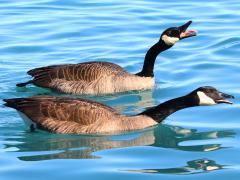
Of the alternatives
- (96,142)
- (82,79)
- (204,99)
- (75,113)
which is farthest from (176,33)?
(96,142)

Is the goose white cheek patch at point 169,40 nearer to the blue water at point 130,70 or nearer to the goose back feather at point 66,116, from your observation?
the blue water at point 130,70

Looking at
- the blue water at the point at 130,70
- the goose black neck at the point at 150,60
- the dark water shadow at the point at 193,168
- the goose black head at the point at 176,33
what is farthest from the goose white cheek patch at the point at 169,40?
the dark water shadow at the point at 193,168

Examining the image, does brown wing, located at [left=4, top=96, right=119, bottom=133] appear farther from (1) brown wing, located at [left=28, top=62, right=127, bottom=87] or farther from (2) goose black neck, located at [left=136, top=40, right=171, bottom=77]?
(2) goose black neck, located at [left=136, top=40, right=171, bottom=77]

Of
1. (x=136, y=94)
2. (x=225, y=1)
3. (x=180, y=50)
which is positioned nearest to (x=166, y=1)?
(x=225, y=1)

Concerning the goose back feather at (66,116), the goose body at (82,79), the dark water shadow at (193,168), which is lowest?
the dark water shadow at (193,168)

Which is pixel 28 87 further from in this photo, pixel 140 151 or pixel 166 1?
pixel 166 1

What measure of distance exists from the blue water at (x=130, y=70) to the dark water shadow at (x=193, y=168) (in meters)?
0.01

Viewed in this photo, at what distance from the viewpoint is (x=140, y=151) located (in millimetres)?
11867

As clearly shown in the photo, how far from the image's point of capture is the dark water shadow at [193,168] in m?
10.8

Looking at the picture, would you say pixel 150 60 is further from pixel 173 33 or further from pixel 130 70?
pixel 130 70

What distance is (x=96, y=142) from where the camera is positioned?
1244 cm

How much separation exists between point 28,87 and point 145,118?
13.8ft

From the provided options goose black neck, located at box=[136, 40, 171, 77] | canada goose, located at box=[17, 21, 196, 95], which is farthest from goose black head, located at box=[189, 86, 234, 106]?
goose black neck, located at box=[136, 40, 171, 77]

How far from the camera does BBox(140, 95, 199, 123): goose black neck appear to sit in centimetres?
1285
